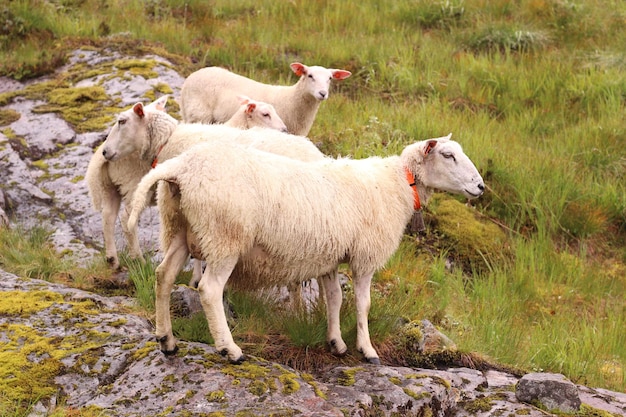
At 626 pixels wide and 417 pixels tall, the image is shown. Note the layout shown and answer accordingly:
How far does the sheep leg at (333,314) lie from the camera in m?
5.14

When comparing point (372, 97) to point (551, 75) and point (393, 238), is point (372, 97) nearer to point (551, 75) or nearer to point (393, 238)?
point (551, 75)

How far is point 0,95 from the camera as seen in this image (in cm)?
954

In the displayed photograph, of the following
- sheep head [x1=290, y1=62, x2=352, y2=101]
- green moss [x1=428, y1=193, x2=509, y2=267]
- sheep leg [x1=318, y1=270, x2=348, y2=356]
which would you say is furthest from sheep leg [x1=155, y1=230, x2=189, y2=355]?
green moss [x1=428, y1=193, x2=509, y2=267]

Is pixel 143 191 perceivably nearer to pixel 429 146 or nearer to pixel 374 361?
pixel 374 361

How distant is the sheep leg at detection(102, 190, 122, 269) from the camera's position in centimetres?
648

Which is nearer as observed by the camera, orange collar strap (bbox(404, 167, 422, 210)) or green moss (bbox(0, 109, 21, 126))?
orange collar strap (bbox(404, 167, 422, 210))

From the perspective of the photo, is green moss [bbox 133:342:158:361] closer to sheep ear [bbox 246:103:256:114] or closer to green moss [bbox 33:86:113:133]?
sheep ear [bbox 246:103:256:114]

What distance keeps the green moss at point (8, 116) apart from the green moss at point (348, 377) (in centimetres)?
559

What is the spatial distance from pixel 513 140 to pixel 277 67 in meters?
3.42

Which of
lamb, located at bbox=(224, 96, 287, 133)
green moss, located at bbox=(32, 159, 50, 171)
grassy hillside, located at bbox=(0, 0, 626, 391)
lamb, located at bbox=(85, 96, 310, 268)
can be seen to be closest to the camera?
lamb, located at bbox=(85, 96, 310, 268)

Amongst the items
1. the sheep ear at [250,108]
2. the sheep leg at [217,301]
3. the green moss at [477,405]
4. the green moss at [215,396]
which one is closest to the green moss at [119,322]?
the sheep leg at [217,301]

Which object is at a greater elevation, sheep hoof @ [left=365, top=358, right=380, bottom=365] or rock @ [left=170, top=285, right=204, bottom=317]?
rock @ [left=170, top=285, right=204, bottom=317]

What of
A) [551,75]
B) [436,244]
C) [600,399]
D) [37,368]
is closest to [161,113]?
[37,368]

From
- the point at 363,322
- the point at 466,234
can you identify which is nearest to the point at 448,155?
the point at 363,322
